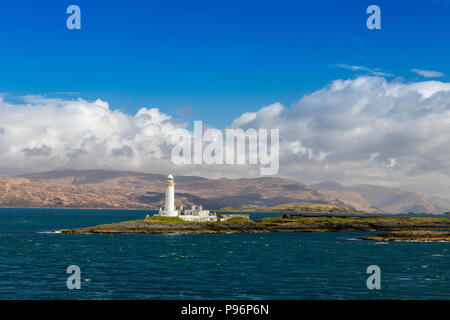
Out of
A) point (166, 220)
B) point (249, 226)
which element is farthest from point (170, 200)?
point (249, 226)

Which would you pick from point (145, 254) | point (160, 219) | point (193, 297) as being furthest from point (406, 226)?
point (193, 297)

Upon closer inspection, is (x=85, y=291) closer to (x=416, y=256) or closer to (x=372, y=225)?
(x=416, y=256)

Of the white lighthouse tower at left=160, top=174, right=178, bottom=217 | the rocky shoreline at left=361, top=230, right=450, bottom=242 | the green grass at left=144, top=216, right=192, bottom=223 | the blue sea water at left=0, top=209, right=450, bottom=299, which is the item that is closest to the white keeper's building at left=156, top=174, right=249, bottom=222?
the white lighthouse tower at left=160, top=174, right=178, bottom=217

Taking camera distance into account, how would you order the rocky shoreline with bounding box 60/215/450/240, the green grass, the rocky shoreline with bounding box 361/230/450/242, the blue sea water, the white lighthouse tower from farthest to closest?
1. the green grass
2. the white lighthouse tower
3. the rocky shoreline with bounding box 60/215/450/240
4. the rocky shoreline with bounding box 361/230/450/242
5. the blue sea water

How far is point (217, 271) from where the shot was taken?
63094 millimetres

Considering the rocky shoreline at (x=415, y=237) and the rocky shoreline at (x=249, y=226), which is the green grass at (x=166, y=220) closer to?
the rocky shoreline at (x=249, y=226)

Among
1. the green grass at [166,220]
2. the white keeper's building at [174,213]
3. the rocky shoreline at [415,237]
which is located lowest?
the rocky shoreline at [415,237]

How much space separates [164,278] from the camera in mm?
56219

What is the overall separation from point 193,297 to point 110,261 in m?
31.2

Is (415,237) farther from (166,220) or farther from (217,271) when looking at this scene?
(217,271)

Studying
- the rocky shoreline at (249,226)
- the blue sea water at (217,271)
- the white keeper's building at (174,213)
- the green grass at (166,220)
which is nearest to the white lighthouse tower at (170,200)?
the white keeper's building at (174,213)

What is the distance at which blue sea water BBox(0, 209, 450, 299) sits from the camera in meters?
47.2

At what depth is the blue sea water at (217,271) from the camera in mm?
47250

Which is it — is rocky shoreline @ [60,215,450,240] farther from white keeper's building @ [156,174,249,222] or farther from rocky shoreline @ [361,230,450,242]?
rocky shoreline @ [361,230,450,242]
